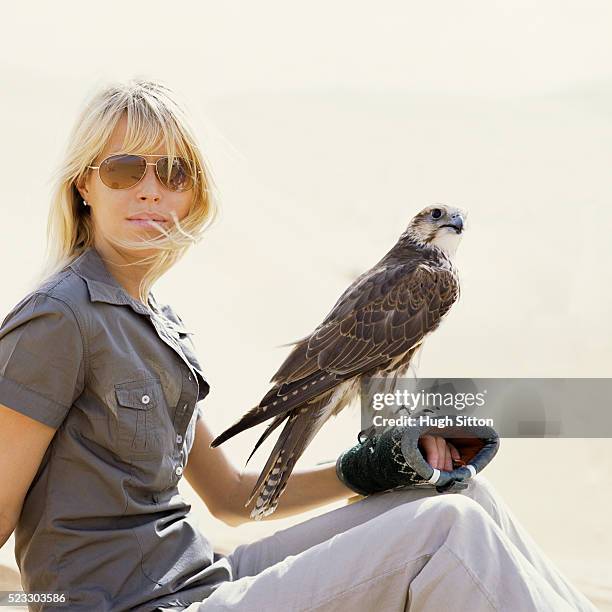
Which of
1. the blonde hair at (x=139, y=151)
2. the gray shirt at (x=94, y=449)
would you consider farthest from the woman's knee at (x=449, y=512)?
the blonde hair at (x=139, y=151)

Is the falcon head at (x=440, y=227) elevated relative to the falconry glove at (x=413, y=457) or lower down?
elevated

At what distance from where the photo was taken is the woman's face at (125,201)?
1.82 metres

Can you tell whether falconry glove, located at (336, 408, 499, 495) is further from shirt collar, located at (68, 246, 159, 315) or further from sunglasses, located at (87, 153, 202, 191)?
sunglasses, located at (87, 153, 202, 191)

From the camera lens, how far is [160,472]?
1751 mm

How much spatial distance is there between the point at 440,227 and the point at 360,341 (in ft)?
1.41

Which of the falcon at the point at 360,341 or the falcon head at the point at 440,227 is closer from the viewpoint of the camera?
the falcon at the point at 360,341

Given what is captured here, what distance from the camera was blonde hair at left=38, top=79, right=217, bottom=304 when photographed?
5.94 ft

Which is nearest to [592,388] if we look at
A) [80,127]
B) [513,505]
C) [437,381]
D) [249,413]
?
[513,505]

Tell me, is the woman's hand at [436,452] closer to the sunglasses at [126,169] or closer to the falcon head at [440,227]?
the falcon head at [440,227]

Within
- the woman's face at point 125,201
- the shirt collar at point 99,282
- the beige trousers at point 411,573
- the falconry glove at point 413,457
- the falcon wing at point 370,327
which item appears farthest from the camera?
the falcon wing at point 370,327

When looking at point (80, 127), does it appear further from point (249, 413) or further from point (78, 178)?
point (249, 413)

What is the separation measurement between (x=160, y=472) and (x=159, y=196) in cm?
55

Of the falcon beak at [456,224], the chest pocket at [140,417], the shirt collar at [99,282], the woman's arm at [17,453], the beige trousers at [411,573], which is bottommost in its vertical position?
the beige trousers at [411,573]

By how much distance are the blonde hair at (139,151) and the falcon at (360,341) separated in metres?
0.41
